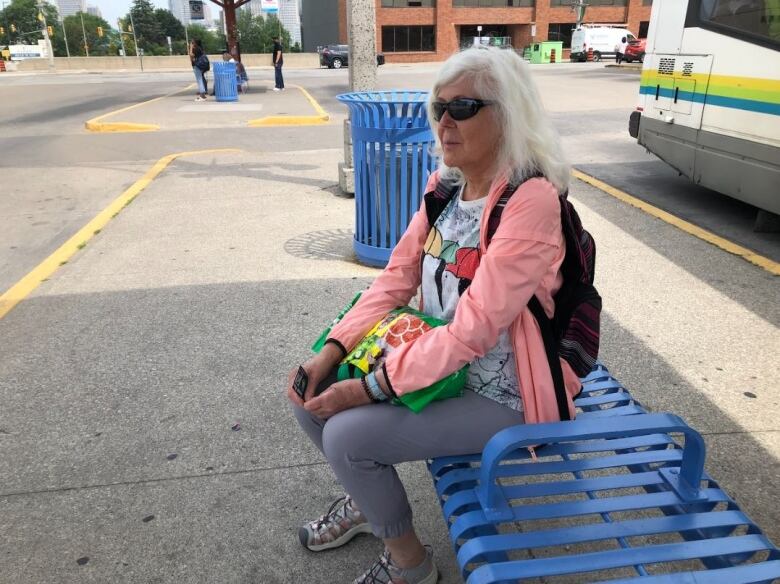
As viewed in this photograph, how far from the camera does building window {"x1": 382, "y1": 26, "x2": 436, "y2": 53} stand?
4775 cm

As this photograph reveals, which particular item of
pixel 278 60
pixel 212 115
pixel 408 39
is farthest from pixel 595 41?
pixel 212 115

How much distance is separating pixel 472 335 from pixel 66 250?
4.73 meters

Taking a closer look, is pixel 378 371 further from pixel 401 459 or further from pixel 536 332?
pixel 536 332

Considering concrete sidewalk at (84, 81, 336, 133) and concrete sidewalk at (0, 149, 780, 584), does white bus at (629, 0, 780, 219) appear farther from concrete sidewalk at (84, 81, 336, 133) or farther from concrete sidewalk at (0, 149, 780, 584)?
concrete sidewalk at (84, 81, 336, 133)

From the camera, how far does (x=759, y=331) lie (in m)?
3.73

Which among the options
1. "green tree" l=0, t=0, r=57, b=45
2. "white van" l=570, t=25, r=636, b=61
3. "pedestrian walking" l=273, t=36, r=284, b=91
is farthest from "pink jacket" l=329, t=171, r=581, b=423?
"green tree" l=0, t=0, r=57, b=45

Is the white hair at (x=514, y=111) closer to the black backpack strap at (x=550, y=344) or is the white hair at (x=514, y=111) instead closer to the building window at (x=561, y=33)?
the black backpack strap at (x=550, y=344)

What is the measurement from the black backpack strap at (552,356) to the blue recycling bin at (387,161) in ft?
8.60

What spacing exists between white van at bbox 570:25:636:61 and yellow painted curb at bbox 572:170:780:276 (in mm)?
37971

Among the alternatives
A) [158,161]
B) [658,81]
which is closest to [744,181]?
[658,81]

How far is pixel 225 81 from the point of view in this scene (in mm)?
17547

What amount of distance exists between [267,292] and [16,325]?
1577 mm

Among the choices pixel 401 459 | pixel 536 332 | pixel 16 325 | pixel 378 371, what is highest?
pixel 536 332

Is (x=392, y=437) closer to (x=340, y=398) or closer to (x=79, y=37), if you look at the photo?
(x=340, y=398)
